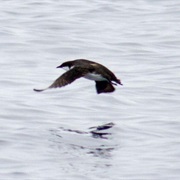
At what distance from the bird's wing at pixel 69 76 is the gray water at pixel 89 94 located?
0.62 meters

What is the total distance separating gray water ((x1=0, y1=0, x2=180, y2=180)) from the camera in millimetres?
11086

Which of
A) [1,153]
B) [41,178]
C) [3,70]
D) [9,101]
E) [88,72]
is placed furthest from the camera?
[3,70]

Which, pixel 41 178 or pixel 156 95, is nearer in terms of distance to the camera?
pixel 41 178

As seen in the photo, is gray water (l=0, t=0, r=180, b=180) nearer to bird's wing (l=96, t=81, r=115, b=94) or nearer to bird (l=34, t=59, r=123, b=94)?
bird's wing (l=96, t=81, r=115, b=94)

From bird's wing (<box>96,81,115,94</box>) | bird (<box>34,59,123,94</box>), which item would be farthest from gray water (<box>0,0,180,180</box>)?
bird (<box>34,59,123,94</box>)

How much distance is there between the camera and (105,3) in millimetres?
22844

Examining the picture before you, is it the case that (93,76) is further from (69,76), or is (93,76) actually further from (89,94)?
(89,94)

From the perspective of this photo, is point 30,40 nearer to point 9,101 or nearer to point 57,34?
point 57,34

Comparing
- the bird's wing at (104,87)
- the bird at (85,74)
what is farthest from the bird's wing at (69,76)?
the bird's wing at (104,87)

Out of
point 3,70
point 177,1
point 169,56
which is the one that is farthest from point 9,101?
point 177,1

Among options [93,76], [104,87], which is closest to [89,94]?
[104,87]

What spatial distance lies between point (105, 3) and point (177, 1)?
1648 millimetres

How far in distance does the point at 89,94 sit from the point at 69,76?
2790mm

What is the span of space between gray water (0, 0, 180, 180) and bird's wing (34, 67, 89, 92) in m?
0.62
